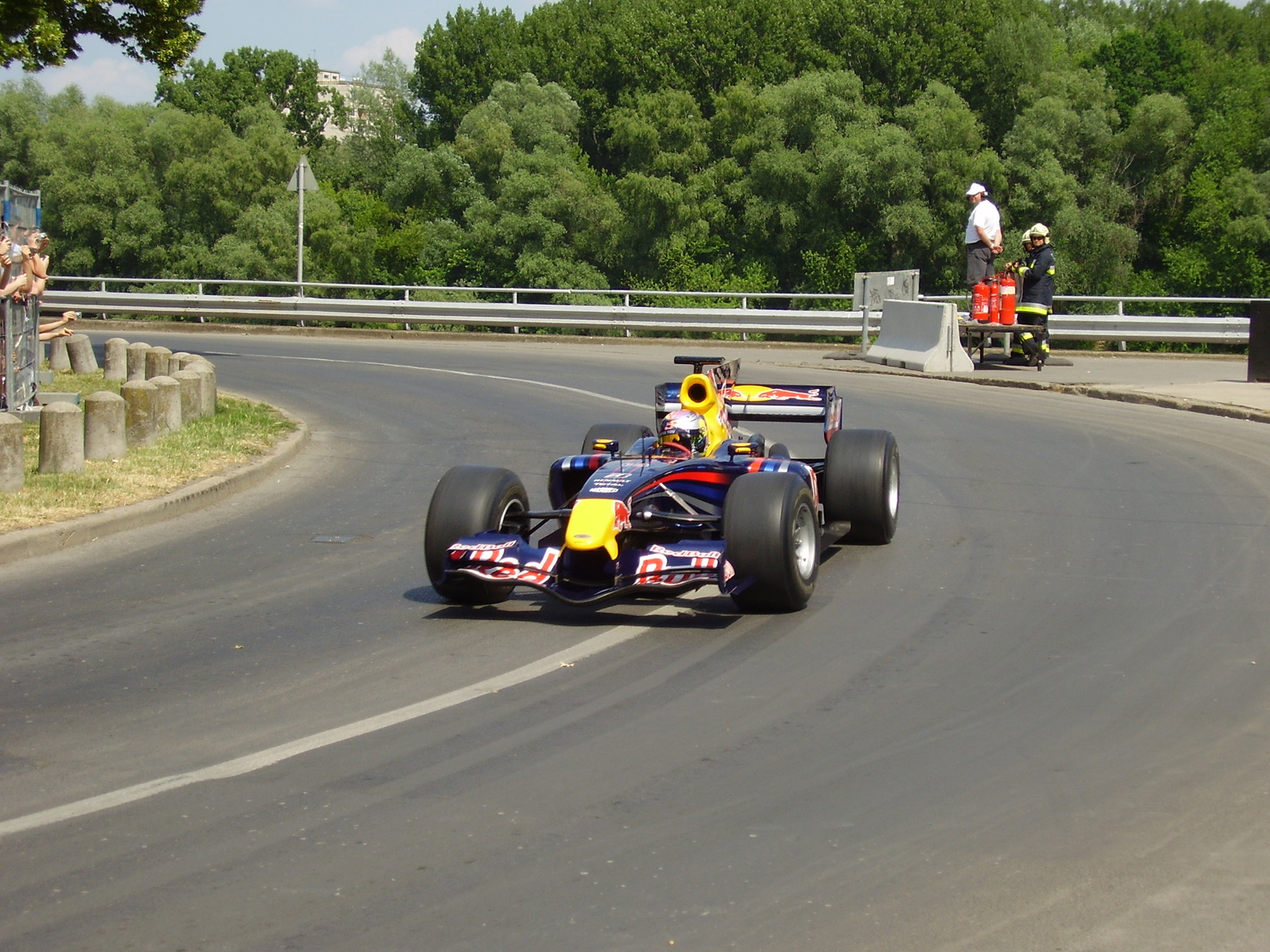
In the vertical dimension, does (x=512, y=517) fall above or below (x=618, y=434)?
below

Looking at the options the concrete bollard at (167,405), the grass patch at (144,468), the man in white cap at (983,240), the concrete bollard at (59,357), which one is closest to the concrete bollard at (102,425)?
the grass patch at (144,468)

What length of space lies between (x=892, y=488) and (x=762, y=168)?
43.2 metres

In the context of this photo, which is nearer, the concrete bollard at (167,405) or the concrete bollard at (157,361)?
the concrete bollard at (167,405)

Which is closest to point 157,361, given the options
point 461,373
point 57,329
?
point 57,329

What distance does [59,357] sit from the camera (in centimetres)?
2138

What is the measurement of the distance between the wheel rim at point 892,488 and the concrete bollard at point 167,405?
7.40 metres

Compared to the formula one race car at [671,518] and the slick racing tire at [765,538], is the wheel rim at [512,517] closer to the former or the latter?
the formula one race car at [671,518]

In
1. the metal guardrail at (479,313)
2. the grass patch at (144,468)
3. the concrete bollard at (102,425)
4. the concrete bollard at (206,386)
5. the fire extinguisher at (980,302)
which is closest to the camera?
the grass patch at (144,468)

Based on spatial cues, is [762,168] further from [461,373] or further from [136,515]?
[136,515]

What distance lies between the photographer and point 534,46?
296 feet

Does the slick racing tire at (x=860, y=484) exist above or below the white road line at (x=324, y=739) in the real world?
above

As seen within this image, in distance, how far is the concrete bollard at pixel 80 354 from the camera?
21203 mm

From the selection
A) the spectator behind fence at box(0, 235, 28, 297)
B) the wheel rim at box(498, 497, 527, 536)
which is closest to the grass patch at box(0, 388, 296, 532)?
the spectator behind fence at box(0, 235, 28, 297)

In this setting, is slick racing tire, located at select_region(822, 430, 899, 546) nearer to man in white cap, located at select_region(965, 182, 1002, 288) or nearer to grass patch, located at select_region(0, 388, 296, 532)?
grass patch, located at select_region(0, 388, 296, 532)
